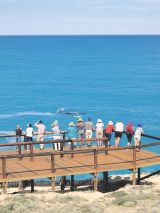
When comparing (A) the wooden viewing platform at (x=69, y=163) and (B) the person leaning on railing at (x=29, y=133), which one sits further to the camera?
(B) the person leaning on railing at (x=29, y=133)

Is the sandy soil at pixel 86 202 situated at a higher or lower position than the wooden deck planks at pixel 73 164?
lower

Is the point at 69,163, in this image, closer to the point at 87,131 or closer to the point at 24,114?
the point at 87,131

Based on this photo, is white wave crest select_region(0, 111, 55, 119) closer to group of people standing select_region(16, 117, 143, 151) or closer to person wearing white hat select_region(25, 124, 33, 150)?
group of people standing select_region(16, 117, 143, 151)

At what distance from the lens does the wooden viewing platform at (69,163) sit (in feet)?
66.6

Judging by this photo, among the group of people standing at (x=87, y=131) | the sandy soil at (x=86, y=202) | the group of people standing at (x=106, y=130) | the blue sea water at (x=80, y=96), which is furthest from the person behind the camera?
the blue sea water at (x=80, y=96)

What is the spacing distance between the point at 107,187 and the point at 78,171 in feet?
12.5

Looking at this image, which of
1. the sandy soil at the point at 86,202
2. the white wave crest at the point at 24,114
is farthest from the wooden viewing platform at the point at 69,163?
the white wave crest at the point at 24,114

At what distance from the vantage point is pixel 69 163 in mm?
22078

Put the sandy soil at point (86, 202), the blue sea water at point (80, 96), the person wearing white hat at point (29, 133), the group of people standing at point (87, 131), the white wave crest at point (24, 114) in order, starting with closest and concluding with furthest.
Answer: the sandy soil at point (86, 202)
the person wearing white hat at point (29, 133)
the group of people standing at point (87, 131)
the blue sea water at point (80, 96)
the white wave crest at point (24, 114)

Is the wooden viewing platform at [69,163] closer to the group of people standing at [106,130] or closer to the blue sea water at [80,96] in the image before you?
the group of people standing at [106,130]

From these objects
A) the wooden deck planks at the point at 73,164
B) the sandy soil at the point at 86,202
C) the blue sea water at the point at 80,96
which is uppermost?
the blue sea water at the point at 80,96

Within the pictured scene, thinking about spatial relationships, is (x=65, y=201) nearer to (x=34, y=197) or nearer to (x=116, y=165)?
(x=34, y=197)

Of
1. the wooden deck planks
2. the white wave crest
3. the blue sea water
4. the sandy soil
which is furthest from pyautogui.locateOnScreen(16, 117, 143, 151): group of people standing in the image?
the white wave crest

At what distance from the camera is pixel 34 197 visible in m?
18.7
